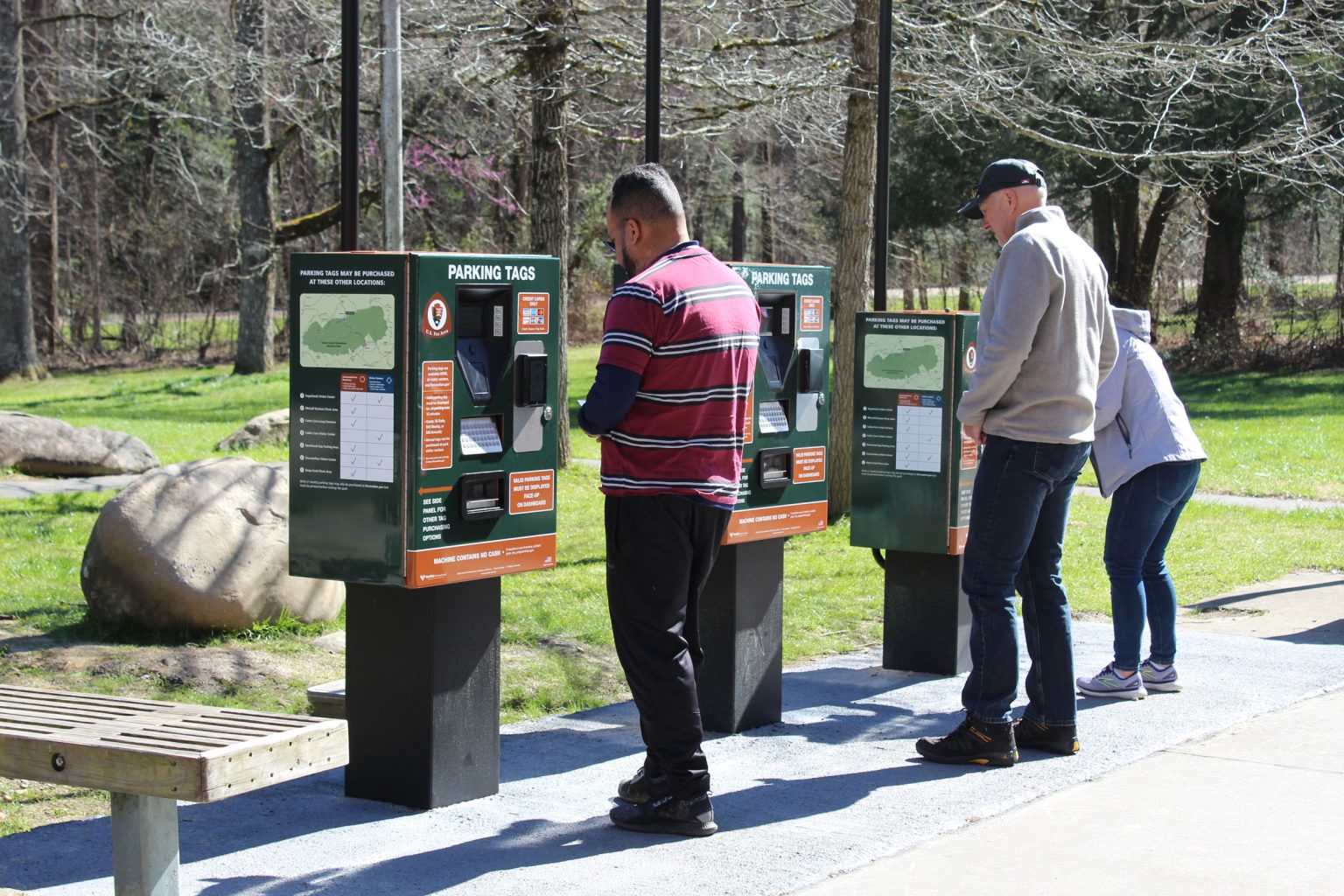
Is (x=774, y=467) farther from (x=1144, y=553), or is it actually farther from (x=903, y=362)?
(x=1144, y=553)

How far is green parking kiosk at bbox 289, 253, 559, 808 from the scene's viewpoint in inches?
169

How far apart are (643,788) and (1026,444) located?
163 cm

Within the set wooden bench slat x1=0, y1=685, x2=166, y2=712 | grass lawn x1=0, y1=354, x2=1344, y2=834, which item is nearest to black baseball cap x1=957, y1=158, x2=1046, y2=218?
grass lawn x1=0, y1=354, x2=1344, y2=834

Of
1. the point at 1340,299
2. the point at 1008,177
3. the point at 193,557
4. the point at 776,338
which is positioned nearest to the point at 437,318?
the point at 776,338

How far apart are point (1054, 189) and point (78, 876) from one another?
19859 mm

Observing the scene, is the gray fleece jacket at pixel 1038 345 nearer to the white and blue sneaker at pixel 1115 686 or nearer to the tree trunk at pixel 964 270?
the white and blue sneaker at pixel 1115 686

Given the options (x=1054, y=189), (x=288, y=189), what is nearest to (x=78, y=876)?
(x=1054, y=189)

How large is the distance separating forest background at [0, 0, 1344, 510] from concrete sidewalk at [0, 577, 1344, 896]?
16.8 feet

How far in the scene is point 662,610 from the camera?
4.27m

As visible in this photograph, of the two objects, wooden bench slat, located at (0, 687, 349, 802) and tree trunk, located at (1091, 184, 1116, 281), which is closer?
wooden bench slat, located at (0, 687, 349, 802)

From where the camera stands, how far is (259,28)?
16078 mm

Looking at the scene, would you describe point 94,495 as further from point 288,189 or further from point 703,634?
point 288,189

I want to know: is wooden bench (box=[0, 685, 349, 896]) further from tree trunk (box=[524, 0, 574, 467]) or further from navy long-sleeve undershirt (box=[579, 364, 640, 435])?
tree trunk (box=[524, 0, 574, 467])

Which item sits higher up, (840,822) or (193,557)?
(193,557)
